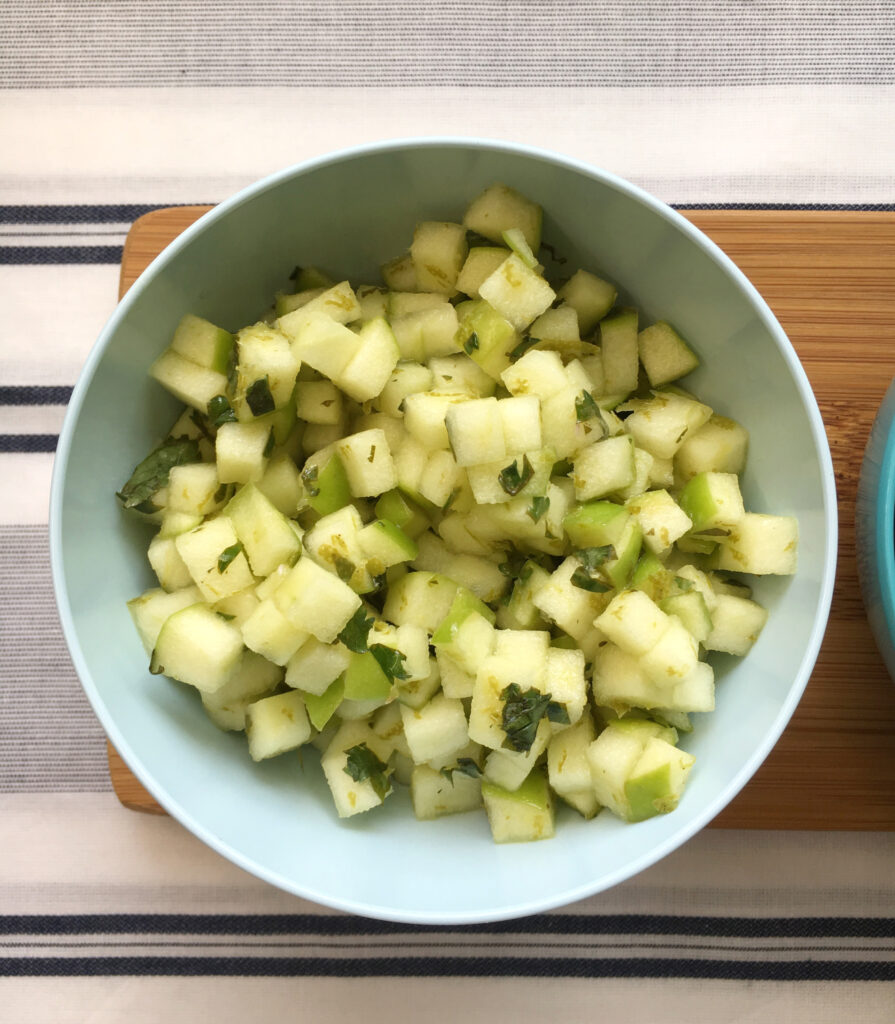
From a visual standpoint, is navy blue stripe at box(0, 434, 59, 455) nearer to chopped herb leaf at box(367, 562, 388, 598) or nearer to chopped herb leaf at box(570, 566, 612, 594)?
chopped herb leaf at box(367, 562, 388, 598)

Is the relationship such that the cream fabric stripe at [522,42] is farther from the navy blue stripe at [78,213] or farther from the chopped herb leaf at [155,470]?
the chopped herb leaf at [155,470]

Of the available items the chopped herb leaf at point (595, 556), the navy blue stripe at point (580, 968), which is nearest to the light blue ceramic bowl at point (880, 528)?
the chopped herb leaf at point (595, 556)

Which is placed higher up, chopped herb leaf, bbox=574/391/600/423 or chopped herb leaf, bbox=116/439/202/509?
chopped herb leaf, bbox=574/391/600/423

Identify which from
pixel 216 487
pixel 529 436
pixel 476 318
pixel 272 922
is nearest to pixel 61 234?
pixel 216 487

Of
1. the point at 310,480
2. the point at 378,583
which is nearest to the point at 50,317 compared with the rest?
the point at 310,480

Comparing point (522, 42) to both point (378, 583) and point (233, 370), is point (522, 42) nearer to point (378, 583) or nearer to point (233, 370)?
point (233, 370)

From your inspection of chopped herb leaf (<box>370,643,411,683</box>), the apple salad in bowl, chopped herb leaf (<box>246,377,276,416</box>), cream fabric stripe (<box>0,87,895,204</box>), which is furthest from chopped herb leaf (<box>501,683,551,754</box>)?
cream fabric stripe (<box>0,87,895,204</box>)

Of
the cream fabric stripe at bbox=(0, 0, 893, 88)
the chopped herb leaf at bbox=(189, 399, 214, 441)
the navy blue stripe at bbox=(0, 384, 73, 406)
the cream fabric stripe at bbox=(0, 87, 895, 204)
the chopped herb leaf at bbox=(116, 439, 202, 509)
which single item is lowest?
the navy blue stripe at bbox=(0, 384, 73, 406)

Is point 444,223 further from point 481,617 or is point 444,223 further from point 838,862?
point 838,862
